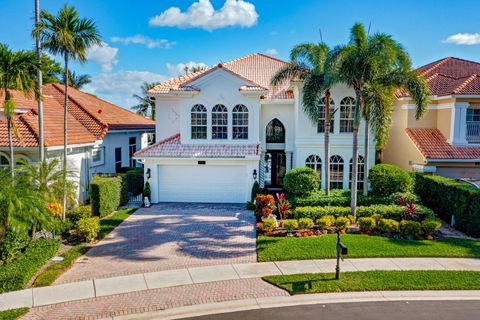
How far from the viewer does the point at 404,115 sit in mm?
22891

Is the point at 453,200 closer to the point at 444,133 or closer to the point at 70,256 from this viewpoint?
the point at 444,133

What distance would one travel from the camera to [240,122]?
21.5m

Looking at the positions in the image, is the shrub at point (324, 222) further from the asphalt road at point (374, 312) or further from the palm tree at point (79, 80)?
the palm tree at point (79, 80)

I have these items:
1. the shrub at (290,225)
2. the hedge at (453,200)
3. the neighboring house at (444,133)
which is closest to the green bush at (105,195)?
the shrub at (290,225)

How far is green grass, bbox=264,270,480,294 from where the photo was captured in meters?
10.4

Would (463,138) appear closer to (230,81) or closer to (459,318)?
(230,81)

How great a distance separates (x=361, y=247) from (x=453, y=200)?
6061mm

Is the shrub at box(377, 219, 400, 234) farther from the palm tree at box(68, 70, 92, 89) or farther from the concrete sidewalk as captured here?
the palm tree at box(68, 70, 92, 89)

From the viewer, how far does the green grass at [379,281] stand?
10.4 m

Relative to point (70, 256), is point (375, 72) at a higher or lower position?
higher

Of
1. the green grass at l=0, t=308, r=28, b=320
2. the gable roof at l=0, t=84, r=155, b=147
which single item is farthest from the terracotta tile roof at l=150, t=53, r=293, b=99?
the green grass at l=0, t=308, r=28, b=320

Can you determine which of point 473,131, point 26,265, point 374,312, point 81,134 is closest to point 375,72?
point 473,131

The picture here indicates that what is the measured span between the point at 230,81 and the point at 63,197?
10983 millimetres

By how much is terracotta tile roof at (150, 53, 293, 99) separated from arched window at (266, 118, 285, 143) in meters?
1.67
